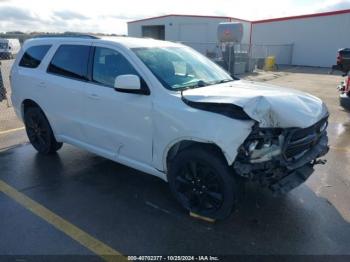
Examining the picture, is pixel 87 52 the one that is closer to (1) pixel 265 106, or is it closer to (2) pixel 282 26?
(1) pixel 265 106

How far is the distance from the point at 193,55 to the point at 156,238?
2.64 metres

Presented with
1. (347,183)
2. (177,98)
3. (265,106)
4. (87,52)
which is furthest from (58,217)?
(347,183)

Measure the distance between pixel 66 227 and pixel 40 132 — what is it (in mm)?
2493

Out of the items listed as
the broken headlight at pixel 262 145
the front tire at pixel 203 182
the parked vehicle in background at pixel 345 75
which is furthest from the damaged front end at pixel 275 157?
the parked vehicle in background at pixel 345 75

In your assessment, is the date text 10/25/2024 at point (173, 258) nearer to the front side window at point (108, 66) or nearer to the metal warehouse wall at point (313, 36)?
the front side window at point (108, 66)

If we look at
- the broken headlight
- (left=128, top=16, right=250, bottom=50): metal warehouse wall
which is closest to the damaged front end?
the broken headlight

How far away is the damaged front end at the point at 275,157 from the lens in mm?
3170

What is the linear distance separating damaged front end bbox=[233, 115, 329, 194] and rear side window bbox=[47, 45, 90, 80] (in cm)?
250

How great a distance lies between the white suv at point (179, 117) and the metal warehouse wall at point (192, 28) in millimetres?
29286

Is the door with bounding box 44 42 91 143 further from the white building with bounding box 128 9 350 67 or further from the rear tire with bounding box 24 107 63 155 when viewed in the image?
the white building with bounding box 128 9 350 67

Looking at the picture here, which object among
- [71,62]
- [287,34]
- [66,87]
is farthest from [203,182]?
[287,34]

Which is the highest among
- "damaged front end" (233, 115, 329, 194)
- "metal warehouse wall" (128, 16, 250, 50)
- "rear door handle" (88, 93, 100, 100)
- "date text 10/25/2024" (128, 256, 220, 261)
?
"metal warehouse wall" (128, 16, 250, 50)

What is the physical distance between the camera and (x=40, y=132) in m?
5.57

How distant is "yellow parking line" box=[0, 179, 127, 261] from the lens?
10.3ft
